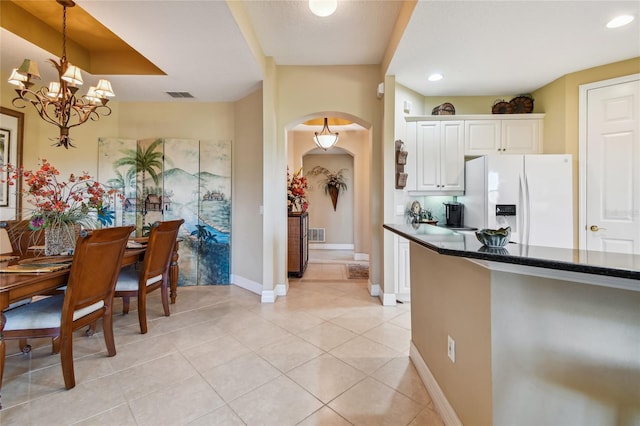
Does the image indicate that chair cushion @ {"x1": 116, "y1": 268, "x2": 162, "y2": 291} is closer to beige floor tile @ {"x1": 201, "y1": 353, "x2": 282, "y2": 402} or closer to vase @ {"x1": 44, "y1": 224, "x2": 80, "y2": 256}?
vase @ {"x1": 44, "y1": 224, "x2": 80, "y2": 256}

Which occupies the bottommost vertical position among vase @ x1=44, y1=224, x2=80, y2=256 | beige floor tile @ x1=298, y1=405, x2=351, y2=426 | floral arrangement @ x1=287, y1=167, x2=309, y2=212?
beige floor tile @ x1=298, y1=405, x2=351, y2=426

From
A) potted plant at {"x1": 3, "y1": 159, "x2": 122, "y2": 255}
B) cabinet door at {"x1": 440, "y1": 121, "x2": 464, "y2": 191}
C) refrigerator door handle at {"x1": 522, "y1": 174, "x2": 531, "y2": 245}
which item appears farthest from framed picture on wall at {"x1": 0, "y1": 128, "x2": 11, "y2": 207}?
refrigerator door handle at {"x1": 522, "y1": 174, "x2": 531, "y2": 245}

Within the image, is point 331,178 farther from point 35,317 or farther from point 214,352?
point 35,317

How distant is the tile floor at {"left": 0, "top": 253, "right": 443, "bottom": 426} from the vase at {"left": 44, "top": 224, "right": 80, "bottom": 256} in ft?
2.75

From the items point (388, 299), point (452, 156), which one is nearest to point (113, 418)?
point (388, 299)

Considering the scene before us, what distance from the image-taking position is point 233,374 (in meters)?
1.96

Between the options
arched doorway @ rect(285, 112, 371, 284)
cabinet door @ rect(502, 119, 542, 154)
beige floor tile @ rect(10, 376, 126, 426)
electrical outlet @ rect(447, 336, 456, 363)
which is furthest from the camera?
arched doorway @ rect(285, 112, 371, 284)

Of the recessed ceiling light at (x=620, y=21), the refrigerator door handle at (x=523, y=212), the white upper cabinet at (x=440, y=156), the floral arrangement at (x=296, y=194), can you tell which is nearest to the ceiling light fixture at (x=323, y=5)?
the white upper cabinet at (x=440, y=156)

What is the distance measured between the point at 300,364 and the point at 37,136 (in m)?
4.30

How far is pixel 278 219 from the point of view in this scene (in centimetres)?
364

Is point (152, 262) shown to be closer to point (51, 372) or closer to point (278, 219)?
point (51, 372)

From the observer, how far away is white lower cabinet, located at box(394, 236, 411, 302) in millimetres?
3396

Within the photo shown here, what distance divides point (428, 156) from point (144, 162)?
13.4ft

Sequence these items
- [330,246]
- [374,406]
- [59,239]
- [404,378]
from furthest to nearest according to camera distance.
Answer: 1. [330,246]
2. [59,239]
3. [404,378]
4. [374,406]
